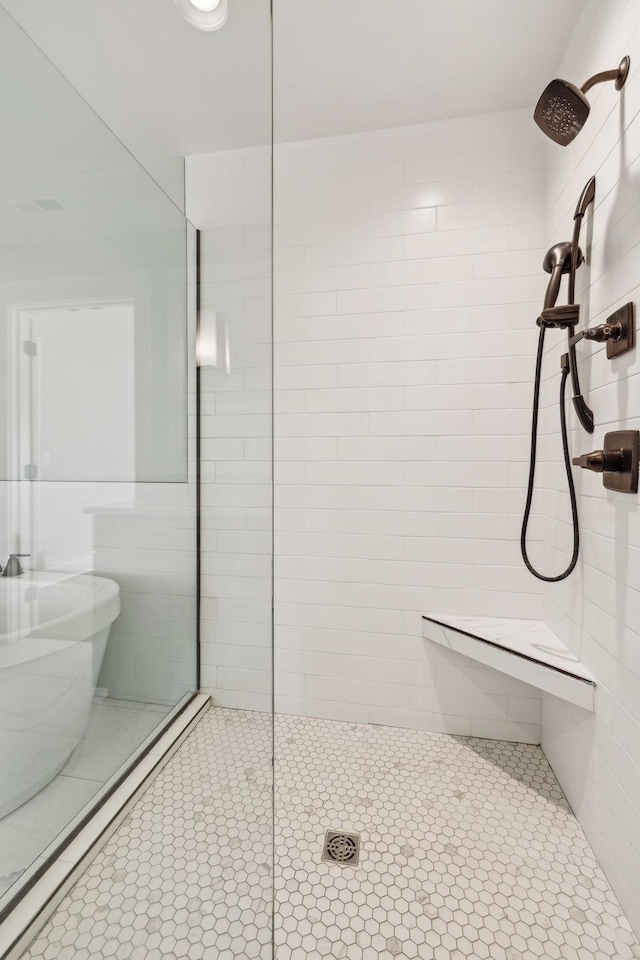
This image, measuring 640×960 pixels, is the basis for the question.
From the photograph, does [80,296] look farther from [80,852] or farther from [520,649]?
[520,649]

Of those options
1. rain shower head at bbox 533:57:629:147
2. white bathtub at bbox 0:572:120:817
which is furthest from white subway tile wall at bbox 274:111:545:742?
white bathtub at bbox 0:572:120:817

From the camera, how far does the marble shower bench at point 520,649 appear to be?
1.35 m

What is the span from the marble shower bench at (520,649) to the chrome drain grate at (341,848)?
668 millimetres

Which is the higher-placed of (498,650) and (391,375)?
(391,375)

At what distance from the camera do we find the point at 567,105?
1167mm

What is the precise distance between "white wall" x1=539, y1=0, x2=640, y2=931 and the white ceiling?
232mm

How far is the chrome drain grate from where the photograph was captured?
1.27 m

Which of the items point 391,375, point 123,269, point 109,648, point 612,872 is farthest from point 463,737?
point 123,269

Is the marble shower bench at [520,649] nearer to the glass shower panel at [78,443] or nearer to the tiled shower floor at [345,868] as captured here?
the tiled shower floor at [345,868]

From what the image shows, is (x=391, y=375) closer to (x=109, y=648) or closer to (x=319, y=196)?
(x=319, y=196)

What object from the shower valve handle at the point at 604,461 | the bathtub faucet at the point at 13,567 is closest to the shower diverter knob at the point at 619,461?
the shower valve handle at the point at 604,461

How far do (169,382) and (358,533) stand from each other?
4.06 feet

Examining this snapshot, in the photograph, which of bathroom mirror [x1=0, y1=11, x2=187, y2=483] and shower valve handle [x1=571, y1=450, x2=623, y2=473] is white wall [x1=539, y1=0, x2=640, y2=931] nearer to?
shower valve handle [x1=571, y1=450, x2=623, y2=473]

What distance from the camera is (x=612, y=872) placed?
1189mm
